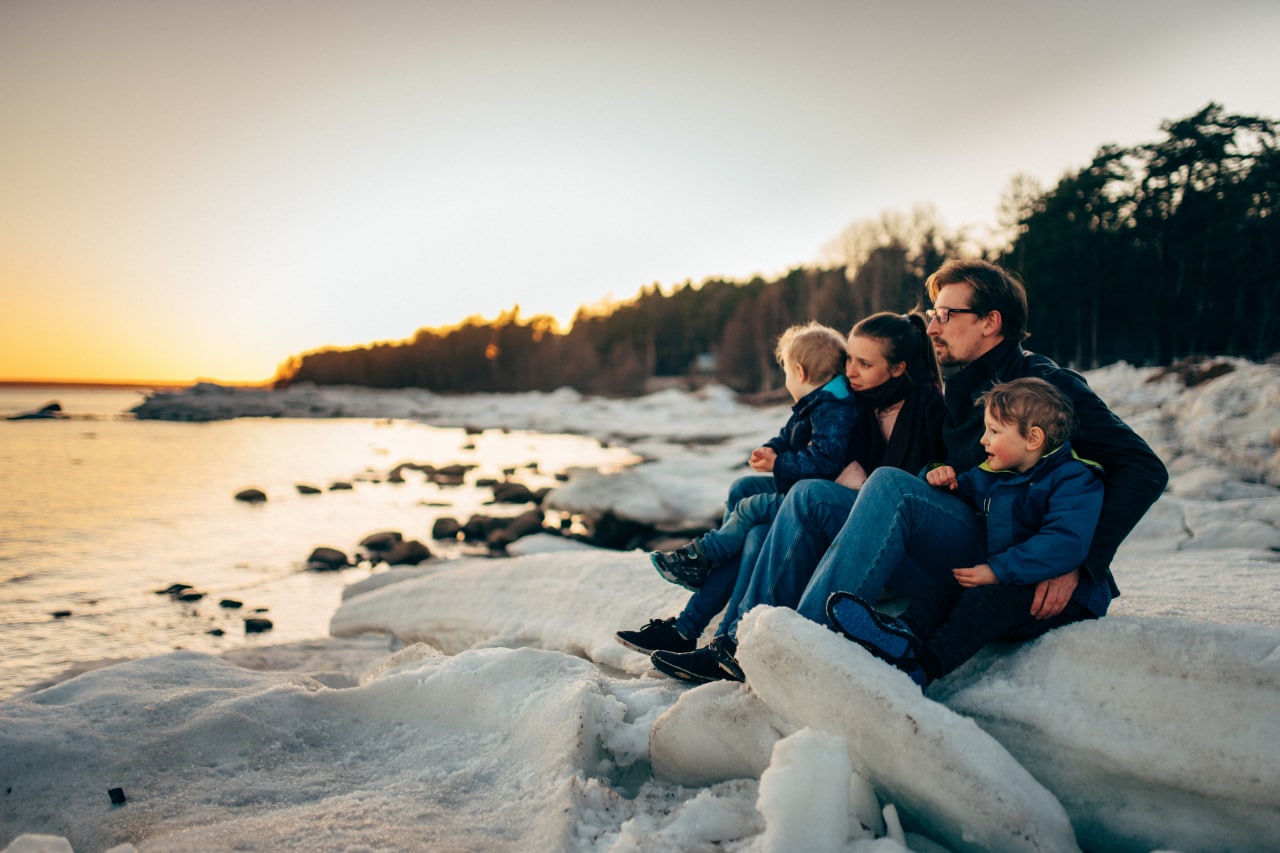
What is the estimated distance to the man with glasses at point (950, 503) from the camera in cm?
236

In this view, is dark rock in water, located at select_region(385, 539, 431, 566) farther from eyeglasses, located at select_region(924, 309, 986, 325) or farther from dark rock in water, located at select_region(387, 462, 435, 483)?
dark rock in water, located at select_region(387, 462, 435, 483)

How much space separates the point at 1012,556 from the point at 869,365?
1159 millimetres

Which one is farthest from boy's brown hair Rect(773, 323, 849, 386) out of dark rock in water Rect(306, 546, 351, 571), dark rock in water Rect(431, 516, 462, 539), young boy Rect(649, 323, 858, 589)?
dark rock in water Rect(431, 516, 462, 539)

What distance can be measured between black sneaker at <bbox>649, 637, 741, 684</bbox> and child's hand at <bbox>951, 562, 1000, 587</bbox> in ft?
3.08

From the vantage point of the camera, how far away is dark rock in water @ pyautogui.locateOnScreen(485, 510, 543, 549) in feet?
32.4

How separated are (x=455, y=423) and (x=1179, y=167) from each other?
39089mm

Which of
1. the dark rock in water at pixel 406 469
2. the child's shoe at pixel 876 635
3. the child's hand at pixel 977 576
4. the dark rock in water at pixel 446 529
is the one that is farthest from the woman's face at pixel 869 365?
the dark rock in water at pixel 406 469

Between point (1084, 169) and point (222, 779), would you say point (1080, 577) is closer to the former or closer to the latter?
point (222, 779)

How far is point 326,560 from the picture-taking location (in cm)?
883

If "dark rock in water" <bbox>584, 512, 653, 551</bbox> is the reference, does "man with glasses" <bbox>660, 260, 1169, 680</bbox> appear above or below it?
above

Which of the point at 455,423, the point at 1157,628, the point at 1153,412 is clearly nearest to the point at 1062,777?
the point at 1157,628

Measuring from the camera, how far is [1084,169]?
25.0 m

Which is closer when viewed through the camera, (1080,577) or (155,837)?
(155,837)

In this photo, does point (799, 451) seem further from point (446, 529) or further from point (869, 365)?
point (446, 529)
